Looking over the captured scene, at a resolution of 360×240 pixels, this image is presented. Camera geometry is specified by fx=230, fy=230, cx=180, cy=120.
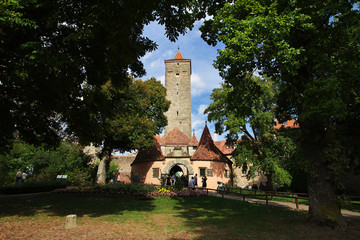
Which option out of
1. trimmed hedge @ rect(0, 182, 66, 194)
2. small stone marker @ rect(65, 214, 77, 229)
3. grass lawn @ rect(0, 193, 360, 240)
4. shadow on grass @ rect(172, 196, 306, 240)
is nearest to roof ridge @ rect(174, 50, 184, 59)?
trimmed hedge @ rect(0, 182, 66, 194)

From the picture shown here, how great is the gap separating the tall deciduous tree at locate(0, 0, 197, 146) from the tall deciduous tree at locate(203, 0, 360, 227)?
10.00 feet

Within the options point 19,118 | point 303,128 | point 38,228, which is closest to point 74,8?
point 19,118

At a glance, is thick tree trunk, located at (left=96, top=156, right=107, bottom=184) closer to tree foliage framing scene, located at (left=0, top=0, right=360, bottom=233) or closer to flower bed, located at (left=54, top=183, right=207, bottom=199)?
flower bed, located at (left=54, top=183, right=207, bottom=199)

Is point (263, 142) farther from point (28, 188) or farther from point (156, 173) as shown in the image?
point (28, 188)

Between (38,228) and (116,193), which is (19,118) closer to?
(38,228)

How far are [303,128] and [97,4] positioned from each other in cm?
804

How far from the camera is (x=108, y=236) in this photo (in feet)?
21.2

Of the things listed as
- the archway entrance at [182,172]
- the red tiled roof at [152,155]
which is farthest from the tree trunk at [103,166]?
the archway entrance at [182,172]

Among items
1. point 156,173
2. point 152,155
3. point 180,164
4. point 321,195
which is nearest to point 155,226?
point 321,195

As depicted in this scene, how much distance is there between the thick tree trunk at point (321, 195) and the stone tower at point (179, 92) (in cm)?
3091

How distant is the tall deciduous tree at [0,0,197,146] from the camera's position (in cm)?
670

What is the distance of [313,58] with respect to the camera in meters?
7.62

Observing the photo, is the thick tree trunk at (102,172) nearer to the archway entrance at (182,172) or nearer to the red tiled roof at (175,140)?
the archway entrance at (182,172)

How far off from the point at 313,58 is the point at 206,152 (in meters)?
18.9
